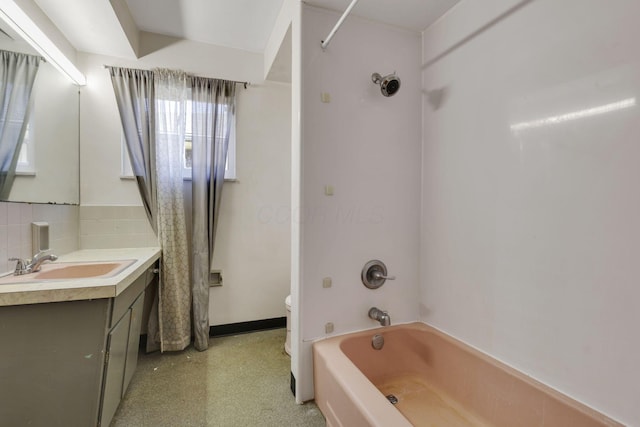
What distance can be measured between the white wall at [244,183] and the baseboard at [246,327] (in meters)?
0.05

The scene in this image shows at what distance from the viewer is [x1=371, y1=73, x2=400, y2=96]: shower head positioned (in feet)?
5.43

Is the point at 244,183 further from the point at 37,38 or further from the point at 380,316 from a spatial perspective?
the point at 380,316

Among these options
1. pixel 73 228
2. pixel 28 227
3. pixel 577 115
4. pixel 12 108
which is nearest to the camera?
pixel 577 115

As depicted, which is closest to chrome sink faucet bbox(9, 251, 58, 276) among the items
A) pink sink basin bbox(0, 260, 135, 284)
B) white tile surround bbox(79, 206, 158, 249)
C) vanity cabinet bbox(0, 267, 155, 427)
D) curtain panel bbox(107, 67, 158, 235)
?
pink sink basin bbox(0, 260, 135, 284)

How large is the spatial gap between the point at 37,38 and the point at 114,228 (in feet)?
4.43

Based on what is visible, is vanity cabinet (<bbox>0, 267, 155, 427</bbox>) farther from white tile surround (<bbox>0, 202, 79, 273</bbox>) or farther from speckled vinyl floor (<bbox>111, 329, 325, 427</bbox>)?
white tile surround (<bbox>0, 202, 79, 273</bbox>)

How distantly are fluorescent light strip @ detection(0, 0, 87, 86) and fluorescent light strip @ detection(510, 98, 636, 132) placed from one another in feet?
8.88

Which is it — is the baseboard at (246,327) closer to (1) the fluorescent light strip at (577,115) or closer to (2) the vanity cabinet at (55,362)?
(2) the vanity cabinet at (55,362)

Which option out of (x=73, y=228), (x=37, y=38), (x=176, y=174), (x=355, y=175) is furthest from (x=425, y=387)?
(x=37, y=38)

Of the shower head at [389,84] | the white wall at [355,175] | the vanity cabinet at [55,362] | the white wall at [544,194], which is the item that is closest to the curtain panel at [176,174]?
the vanity cabinet at [55,362]

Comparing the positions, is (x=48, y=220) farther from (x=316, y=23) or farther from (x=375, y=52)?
(x=375, y=52)

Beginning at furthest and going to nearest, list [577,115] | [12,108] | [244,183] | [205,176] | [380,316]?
[244,183] < [205,176] < [380,316] < [12,108] < [577,115]

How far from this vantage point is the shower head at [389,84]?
1.66m

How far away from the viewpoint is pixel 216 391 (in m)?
1.78
